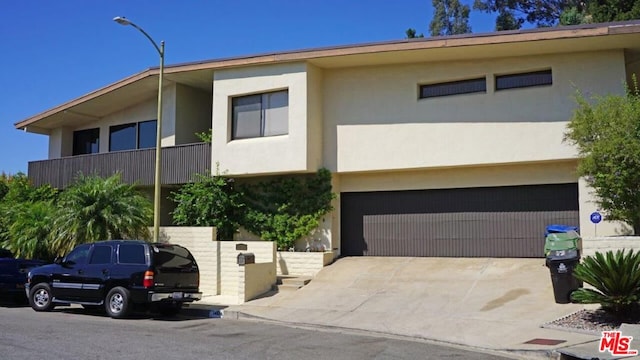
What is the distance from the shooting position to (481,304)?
14.8m

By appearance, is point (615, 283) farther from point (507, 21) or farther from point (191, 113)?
point (507, 21)

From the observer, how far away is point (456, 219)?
771 inches

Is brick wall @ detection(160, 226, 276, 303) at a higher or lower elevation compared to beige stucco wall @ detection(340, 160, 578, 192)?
lower

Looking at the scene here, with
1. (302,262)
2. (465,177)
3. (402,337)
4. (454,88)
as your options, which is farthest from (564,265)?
(302,262)

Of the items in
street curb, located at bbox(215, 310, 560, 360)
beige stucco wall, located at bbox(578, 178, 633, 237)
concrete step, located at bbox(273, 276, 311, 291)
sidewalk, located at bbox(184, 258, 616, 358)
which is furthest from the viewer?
concrete step, located at bbox(273, 276, 311, 291)

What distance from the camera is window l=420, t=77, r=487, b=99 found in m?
19.0

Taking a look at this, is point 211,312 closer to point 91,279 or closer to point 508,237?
point 91,279

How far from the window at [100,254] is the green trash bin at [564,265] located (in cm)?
1017

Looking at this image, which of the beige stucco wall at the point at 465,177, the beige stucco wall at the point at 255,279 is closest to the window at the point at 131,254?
the beige stucco wall at the point at 255,279

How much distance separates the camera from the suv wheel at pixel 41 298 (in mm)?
16000

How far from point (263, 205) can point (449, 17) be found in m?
32.0

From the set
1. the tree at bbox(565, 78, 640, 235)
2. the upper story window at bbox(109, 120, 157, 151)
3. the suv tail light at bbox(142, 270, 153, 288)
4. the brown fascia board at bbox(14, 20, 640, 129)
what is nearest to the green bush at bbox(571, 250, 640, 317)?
the tree at bbox(565, 78, 640, 235)

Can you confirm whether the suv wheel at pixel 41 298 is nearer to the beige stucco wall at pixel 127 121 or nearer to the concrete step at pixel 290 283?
the concrete step at pixel 290 283

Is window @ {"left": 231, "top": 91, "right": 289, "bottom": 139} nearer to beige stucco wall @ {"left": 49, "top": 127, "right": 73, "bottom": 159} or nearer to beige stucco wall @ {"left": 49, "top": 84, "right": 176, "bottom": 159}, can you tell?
beige stucco wall @ {"left": 49, "top": 84, "right": 176, "bottom": 159}
